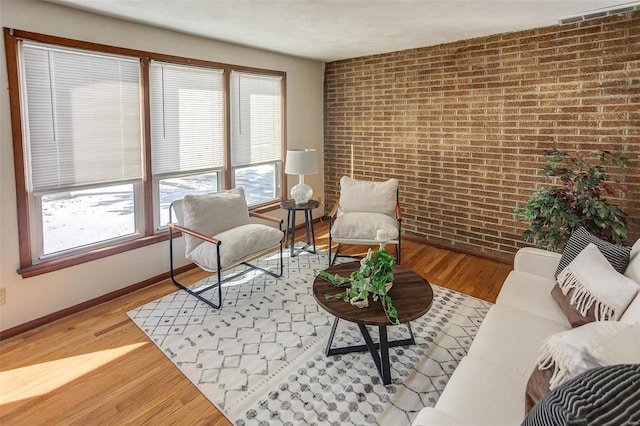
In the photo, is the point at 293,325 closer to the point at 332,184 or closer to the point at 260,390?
the point at 260,390

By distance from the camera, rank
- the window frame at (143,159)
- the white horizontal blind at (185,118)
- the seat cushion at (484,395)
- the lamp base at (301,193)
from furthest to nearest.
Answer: the lamp base at (301,193), the white horizontal blind at (185,118), the window frame at (143,159), the seat cushion at (484,395)

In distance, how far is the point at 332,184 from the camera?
566 cm

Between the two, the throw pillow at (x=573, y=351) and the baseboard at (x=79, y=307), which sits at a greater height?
the throw pillow at (x=573, y=351)

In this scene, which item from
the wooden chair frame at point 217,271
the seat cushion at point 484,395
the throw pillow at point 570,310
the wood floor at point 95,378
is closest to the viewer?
the seat cushion at point 484,395

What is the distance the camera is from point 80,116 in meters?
2.97

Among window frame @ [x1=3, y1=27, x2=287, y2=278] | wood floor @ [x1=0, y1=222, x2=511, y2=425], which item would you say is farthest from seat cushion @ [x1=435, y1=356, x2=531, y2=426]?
window frame @ [x1=3, y1=27, x2=287, y2=278]

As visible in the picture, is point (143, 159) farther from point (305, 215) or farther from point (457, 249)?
point (457, 249)

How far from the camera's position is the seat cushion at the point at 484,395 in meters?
1.40

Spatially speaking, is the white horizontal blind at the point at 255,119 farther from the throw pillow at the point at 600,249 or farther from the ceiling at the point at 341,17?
the throw pillow at the point at 600,249

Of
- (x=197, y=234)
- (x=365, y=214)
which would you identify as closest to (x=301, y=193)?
(x=365, y=214)

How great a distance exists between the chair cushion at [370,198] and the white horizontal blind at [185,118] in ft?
4.82

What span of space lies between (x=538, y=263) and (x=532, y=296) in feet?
1.48

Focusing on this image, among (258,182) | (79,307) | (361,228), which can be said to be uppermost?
(258,182)

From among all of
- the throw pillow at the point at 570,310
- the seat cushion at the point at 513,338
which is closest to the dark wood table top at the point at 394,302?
the seat cushion at the point at 513,338
